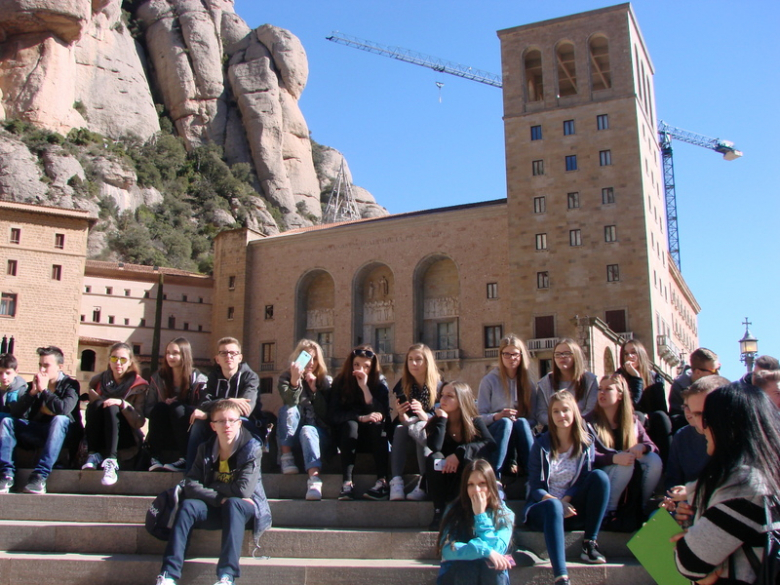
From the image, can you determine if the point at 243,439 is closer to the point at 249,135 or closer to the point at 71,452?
the point at 71,452

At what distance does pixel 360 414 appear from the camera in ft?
22.2

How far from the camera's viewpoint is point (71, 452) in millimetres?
7211

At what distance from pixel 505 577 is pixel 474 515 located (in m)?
0.42

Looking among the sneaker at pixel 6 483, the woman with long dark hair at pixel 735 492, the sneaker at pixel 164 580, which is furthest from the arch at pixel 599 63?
the woman with long dark hair at pixel 735 492

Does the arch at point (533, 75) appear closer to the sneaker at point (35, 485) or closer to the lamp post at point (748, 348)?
the lamp post at point (748, 348)

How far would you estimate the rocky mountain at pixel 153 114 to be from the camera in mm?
A: 52469

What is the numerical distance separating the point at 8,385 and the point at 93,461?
125cm

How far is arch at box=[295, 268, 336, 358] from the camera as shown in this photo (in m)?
39.3

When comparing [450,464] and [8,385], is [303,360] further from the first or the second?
[8,385]

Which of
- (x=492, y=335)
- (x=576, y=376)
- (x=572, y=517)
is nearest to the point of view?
(x=572, y=517)

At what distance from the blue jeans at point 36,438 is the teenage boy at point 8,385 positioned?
20 centimetres

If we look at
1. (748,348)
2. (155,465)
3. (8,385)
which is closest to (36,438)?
(8,385)

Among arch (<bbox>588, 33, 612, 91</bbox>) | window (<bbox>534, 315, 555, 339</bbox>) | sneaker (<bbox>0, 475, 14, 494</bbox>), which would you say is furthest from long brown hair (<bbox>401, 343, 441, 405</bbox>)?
arch (<bbox>588, 33, 612, 91</bbox>)

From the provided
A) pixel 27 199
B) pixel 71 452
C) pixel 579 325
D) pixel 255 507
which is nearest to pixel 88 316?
pixel 27 199
